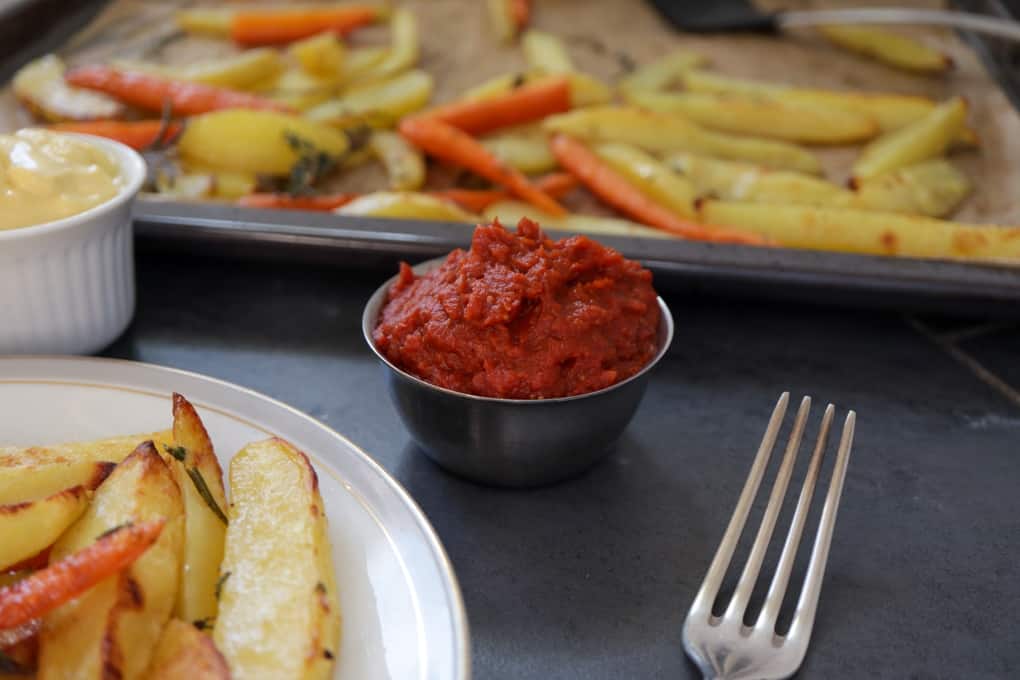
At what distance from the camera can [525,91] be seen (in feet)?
10.9

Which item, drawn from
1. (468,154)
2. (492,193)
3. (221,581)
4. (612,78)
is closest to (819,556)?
(221,581)

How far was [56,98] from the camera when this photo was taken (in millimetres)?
3186

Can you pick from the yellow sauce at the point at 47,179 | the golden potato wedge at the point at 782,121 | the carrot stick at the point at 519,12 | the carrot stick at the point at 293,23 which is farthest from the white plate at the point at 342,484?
the carrot stick at the point at 519,12

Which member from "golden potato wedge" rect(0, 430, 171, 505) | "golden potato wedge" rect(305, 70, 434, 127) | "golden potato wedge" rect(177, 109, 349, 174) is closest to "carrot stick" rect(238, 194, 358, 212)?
"golden potato wedge" rect(177, 109, 349, 174)

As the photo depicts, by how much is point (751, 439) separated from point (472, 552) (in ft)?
2.11

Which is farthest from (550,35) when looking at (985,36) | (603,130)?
(985,36)

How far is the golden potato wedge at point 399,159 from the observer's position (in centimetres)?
295

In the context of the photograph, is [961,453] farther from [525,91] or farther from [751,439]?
[525,91]

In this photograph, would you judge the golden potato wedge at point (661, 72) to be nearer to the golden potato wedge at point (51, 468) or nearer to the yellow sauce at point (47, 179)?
the yellow sauce at point (47, 179)

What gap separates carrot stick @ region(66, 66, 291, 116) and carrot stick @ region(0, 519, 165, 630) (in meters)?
2.26

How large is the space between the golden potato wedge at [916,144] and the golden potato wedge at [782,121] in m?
0.11

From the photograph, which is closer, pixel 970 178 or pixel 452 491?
pixel 452 491

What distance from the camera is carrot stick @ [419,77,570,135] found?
323 centimetres

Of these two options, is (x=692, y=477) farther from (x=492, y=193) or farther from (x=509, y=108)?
(x=509, y=108)
